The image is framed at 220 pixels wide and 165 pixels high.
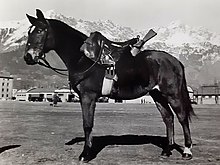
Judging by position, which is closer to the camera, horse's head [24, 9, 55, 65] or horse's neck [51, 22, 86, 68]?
horse's head [24, 9, 55, 65]

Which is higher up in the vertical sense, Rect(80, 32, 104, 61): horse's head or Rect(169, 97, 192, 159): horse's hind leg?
Rect(80, 32, 104, 61): horse's head

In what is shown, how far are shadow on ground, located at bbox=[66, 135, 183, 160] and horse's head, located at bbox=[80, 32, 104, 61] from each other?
1.04 m

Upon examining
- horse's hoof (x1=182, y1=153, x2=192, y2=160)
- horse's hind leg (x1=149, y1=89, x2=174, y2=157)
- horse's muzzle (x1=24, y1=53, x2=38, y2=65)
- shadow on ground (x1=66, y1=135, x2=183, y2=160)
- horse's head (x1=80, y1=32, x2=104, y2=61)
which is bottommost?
horse's hoof (x1=182, y1=153, x2=192, y2=160)

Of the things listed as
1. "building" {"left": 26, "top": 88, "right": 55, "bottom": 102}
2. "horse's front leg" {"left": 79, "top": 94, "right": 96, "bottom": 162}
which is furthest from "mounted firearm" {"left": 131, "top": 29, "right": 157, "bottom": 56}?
"building" {"left": 26, "top": 88, "right": 55, "bottom": 102}

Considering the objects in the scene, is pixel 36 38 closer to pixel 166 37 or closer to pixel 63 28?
pixel 63 28

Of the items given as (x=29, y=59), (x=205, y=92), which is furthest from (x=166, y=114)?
(x=205, y=92)

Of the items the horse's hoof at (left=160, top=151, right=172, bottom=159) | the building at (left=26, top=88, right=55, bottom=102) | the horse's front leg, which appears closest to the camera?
the horse's front leg

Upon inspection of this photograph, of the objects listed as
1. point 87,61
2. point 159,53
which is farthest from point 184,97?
point 87,61

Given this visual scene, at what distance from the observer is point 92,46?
2.85 meters

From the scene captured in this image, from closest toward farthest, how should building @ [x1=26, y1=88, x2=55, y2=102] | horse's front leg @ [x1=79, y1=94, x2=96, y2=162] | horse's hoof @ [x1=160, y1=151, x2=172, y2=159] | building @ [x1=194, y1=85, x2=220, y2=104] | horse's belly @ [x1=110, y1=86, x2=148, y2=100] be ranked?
horse's front leg @ [x1=79, y1=94, x2=96, y2=162] < horse's belly @ [x1=110, y1=86, x2=148, y2=100] < horse's hoof @ [x1=160, y1=151, x2=172, y2=159] < building @ [x1=194, y1=85, x2=220, y2=104] < building @ [x1=26, y1=88, x2=55, y2=102]

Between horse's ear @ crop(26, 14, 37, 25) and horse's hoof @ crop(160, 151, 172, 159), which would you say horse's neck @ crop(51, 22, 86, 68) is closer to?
horse's ear @ crop(26, 14, 37, 25)

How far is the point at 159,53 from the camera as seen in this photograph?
3.16 m

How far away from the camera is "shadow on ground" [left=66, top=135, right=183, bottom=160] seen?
346cm

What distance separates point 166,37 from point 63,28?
1.04m
